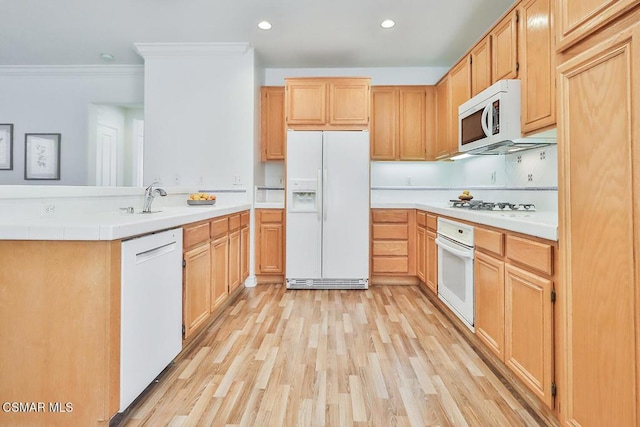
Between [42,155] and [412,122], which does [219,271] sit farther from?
[42,155]

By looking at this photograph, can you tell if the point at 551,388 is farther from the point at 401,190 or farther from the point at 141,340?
the point at 401,190

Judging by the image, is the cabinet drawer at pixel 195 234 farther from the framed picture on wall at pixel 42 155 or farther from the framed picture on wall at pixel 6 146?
the framed picture on wall at pixel 6 146

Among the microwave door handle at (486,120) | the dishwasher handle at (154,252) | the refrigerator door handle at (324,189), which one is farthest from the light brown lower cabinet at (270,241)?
the microwave door handle at (486,120)

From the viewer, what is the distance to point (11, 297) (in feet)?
4.61

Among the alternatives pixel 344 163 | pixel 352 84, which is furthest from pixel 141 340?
pixel 352 84

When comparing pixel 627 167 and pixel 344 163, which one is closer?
pixel 627 167

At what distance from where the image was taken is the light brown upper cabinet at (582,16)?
1110 millimetres

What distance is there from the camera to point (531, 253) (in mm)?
1656

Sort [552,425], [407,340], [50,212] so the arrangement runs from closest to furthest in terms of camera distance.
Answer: [552,425] < [50,212] < [407,340]

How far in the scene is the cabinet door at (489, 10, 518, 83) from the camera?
8.14ft

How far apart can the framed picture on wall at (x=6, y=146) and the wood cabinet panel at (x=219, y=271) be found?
4082 mm

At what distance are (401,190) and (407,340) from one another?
8.47 feet

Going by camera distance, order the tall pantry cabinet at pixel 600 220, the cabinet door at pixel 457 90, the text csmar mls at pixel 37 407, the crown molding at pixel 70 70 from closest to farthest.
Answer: the tall pantry cabinet at pixel 600 220 < the text csmar mls at pixel 37 407 < the cabinet door at pixel 457 90 < the crown molding at pixel 70 70

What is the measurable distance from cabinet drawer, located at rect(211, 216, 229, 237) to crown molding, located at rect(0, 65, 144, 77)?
9.99 ft
